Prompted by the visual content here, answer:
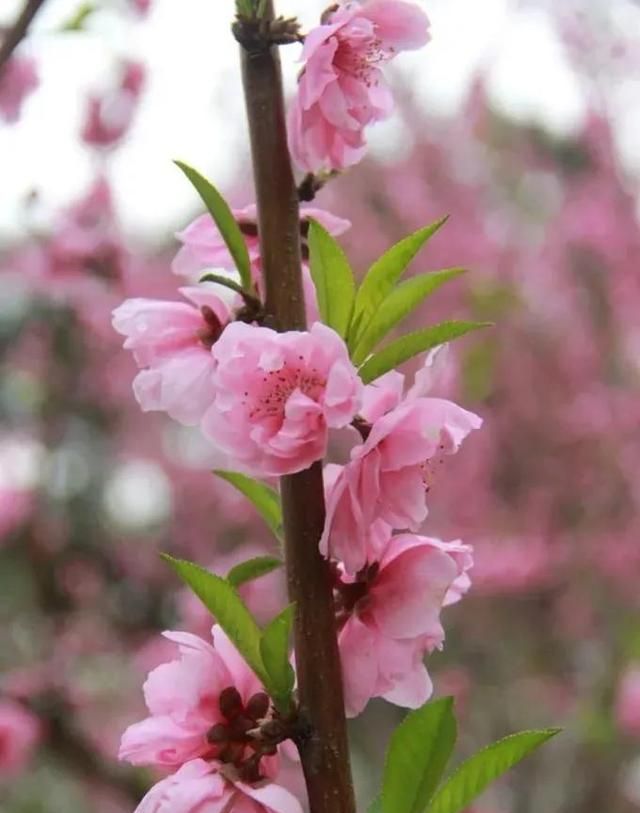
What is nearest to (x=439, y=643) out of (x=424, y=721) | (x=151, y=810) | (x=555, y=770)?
(x=424, y=721)

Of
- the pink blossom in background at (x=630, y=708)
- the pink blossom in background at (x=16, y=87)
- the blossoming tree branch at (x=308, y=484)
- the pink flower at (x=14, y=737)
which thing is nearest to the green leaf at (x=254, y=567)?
the blossoming tree branch at (x=308, y=484)

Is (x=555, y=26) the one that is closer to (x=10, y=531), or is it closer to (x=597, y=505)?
(x=597, y=505)

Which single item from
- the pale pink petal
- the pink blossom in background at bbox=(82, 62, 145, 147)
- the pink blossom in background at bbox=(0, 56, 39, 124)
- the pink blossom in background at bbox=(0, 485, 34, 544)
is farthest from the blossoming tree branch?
the pink blossom in background at bbox=(0, 485, 34, 544)

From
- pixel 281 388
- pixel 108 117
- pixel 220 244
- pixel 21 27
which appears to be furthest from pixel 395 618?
pixel 108 117

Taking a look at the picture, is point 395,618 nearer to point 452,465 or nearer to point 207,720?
point 207,720

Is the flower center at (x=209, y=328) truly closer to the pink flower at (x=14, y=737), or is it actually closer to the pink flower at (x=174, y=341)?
the pink flower at (x=174, y=341)
